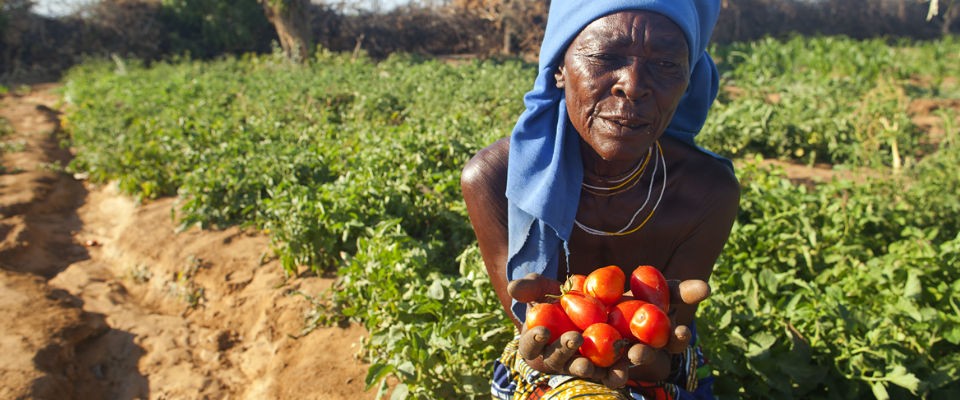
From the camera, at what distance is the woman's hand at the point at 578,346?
139 cm

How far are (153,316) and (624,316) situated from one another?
3.21m

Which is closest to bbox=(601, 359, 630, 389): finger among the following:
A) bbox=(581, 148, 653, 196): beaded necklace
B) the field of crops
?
bbox=(581, 148, 653, 196): beaded necklace

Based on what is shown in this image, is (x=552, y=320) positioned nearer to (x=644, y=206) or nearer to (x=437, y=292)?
(x=644, y=206)

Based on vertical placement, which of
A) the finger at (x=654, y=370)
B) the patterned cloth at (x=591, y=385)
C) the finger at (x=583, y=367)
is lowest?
the patterned cloth at (x=591, y=385)

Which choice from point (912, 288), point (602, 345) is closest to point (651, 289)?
point (602, 345)

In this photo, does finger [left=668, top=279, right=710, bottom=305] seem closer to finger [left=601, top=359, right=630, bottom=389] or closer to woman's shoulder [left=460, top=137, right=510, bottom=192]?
finger [left=601, top=359, right=630, bottom=389]

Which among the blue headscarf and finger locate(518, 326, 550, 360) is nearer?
finger locate(518, 326, 550, 360)

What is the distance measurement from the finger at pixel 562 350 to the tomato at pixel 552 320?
0.02m

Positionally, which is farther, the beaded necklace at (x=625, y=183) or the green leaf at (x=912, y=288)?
the green leaf at (x=912, y=288)

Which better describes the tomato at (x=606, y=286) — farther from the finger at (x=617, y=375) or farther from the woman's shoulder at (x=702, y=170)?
the woman's shoulder at (x=702, y=170)

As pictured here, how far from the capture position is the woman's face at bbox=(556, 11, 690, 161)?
1598mm

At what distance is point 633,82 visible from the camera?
1598mm

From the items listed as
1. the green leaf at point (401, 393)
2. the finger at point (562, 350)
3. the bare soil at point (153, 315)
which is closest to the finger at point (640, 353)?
the finger at point (562, 350)

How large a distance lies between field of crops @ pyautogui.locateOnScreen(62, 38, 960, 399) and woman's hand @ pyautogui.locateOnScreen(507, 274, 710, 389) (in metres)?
0.94
